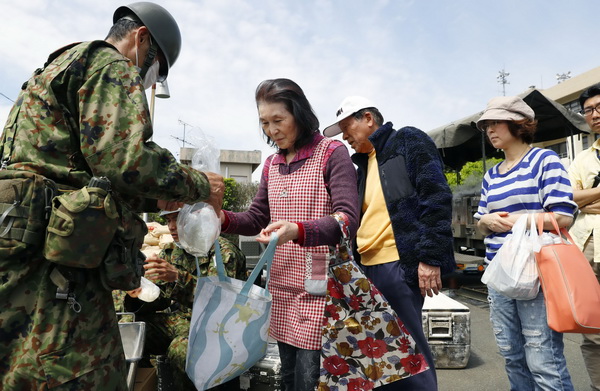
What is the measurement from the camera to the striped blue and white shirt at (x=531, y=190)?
7.45ft

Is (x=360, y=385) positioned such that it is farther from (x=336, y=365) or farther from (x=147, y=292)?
(x=147, y=292)

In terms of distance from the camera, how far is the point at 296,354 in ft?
6.84

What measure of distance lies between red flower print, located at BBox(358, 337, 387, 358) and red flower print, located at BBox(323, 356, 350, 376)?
0.12m

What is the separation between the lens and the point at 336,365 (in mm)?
2086

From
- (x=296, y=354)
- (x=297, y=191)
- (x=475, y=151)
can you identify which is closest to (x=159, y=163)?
(x=297, y=191)

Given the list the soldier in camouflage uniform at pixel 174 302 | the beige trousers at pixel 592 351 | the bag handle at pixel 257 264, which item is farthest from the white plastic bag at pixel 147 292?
the beige trousers at pixel 592 351

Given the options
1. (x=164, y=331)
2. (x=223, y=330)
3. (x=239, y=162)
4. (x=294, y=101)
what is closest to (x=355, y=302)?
(x=223, y=330)

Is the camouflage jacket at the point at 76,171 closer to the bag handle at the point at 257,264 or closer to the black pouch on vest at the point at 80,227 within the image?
the black pouch on vest at the point at 80,227

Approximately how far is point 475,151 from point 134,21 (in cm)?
927

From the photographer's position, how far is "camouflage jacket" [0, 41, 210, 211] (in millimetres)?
1293

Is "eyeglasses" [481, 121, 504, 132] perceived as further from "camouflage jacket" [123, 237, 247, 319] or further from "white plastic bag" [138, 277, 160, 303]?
"white plastic bag" [138, 277, 160, 303]

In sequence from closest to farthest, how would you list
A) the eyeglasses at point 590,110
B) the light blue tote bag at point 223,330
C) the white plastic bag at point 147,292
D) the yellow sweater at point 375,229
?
the light blue tote bag at point 223,330, the yellow sweater at point 375,229, the white plastic bag at point 147,292, the eyeglasses at point 590,110

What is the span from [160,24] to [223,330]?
4.05 feet

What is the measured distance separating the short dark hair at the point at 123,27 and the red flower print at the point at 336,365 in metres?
1.67
